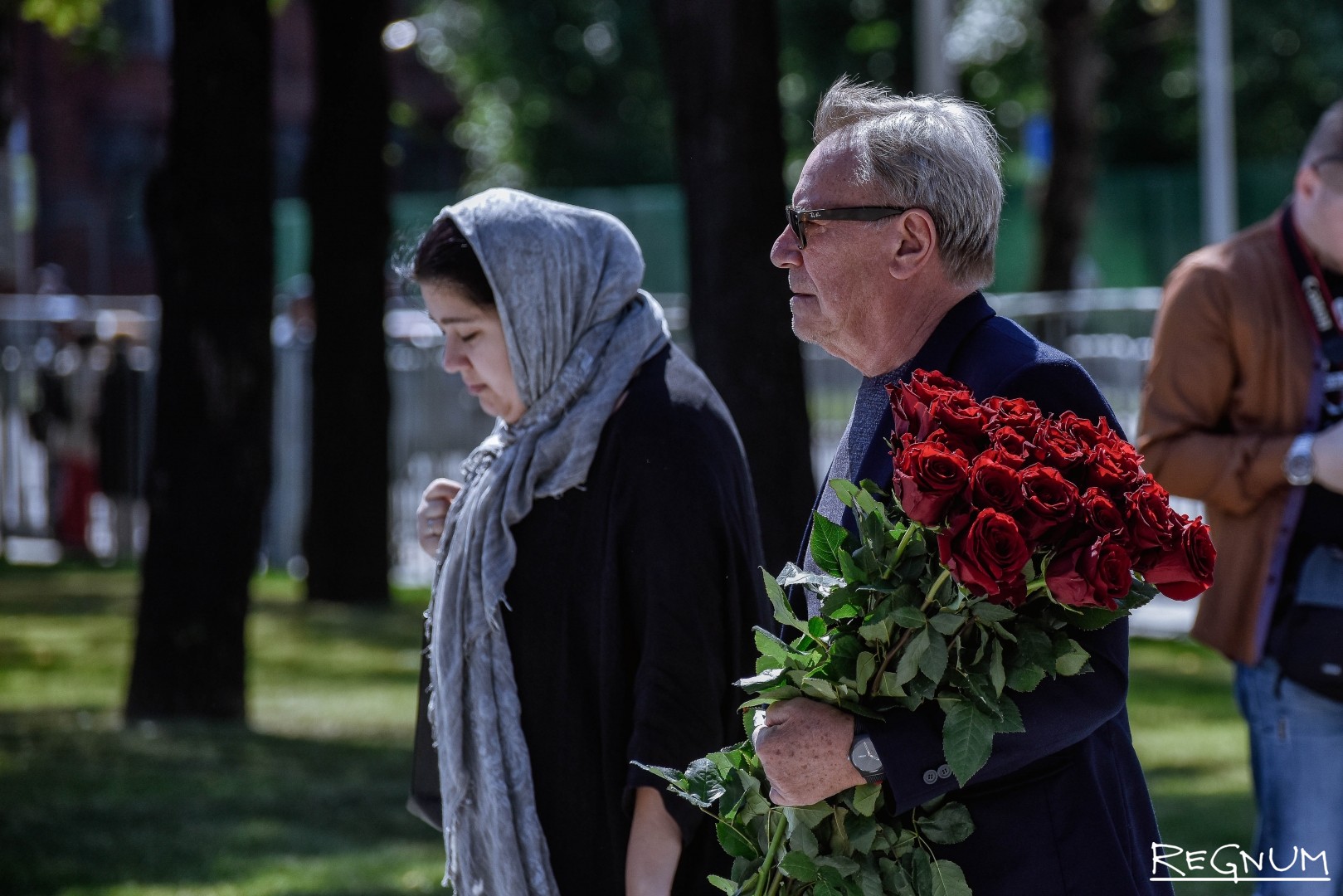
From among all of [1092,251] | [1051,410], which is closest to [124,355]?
[1051,410]

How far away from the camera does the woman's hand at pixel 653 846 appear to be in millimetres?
2906

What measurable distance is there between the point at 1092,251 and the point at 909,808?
30756 mm

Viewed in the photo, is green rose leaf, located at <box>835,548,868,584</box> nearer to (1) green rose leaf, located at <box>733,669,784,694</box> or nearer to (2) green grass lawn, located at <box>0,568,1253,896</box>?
(1) green rose leaf, located at <box>733,669,784,694</box>

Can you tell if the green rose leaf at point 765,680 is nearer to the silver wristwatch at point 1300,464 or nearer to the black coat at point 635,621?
the black coat at point 635,621

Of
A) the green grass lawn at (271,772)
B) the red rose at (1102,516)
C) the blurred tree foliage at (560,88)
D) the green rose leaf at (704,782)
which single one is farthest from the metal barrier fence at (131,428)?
the blurred tree foliage at (560,88)

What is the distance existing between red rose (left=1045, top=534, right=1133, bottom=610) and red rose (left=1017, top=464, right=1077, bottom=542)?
37 mm

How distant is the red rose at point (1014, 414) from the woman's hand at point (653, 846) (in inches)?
42.9

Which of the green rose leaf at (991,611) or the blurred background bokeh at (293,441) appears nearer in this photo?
the green rose leaf at (991,611)

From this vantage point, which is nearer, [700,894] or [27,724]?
[700,894]

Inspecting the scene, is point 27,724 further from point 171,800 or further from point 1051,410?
point 1051,410

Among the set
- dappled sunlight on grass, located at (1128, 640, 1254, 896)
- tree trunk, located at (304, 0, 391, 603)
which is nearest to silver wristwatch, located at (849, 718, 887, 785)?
dappled sunlight on grass, located at (1128, 640, 1254, 896)

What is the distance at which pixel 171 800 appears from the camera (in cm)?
646

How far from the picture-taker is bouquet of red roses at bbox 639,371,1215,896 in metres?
2.01

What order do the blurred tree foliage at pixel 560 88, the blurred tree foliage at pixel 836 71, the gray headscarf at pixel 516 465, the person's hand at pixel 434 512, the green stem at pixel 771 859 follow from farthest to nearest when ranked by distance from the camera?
the blurred tree foliage at pixel 560 88 → the blurred tree foliage at pixel 836 71 → the person's hand at pixel 434 512 → the gray headscarf at pixel 516 465 → the green stem at pixel 771 859
